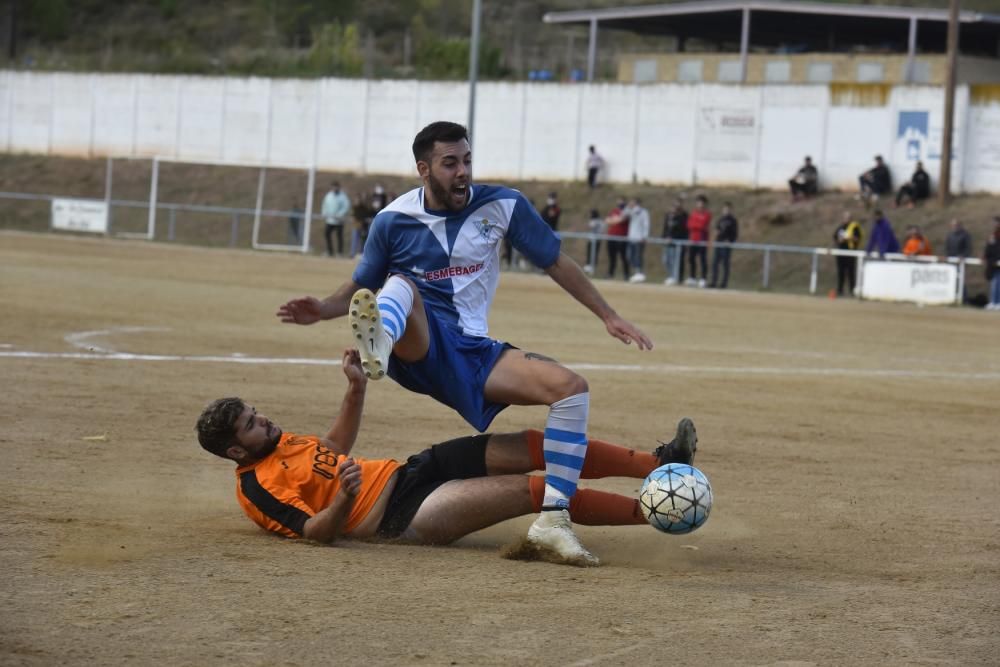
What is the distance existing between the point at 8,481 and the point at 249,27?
3264 inches

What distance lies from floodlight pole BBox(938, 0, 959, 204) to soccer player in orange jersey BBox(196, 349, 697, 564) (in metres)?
31.4

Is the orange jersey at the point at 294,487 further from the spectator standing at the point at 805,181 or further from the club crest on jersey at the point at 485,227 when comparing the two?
the spectator standing at the point at 805,181

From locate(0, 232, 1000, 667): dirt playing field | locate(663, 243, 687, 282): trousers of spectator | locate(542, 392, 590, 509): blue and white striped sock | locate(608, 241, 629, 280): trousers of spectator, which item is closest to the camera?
locate(0, 232, 1000, 667): dirt playing field

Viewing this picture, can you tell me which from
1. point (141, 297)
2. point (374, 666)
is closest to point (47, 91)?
point (141, 297)

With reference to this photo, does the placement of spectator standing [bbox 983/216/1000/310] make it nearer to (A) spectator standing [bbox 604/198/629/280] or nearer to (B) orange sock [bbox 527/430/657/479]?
(A) spectator standing [bbox 604/198/629/280]

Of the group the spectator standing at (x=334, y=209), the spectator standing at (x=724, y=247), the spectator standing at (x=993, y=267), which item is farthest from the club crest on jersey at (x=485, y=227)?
the spectator standing at (x=334, y=209)

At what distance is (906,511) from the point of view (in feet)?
25.1

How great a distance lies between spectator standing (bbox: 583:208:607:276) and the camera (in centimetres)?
3588

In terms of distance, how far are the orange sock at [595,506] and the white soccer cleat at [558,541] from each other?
0.84 feet

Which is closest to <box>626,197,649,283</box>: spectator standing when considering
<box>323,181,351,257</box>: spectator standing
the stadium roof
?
<box>323,181,351,257</box>: spectator standing

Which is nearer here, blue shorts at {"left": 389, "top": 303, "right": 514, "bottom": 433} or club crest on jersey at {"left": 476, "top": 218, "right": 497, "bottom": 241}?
blue shorts at {"left": 389, "top": 303, "right": 514, "bottom": 433}

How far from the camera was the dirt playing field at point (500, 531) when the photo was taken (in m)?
4.59

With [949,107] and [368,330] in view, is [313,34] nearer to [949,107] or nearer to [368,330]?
[949,107]

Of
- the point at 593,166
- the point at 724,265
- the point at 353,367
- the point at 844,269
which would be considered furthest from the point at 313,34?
the point at 353,367
